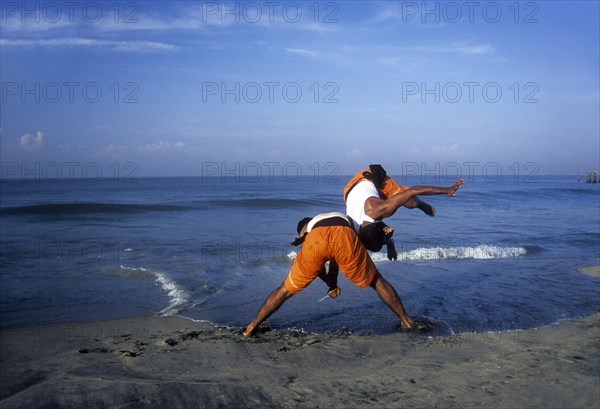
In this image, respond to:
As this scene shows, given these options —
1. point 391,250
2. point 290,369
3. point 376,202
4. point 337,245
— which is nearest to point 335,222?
point 337,245

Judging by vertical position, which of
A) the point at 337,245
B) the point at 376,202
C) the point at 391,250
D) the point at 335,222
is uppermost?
the point at 376,202

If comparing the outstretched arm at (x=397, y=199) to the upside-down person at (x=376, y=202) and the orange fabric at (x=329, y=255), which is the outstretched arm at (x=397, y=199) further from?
the orange fabric at (x=329, y=255)

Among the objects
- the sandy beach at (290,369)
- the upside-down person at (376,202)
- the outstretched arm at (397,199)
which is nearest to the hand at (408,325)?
the sandy beach at (290,369)

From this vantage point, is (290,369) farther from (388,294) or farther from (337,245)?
(388,294)

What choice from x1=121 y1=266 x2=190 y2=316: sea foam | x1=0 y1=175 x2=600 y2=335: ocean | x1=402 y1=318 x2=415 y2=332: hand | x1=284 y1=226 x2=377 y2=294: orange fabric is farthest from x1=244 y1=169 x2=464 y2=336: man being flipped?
x1=121 y1=266 x2=190 y2=316: sea foam

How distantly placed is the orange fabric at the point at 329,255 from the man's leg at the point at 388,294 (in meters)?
0.35

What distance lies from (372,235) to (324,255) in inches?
21.7

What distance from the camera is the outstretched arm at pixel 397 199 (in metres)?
5.01

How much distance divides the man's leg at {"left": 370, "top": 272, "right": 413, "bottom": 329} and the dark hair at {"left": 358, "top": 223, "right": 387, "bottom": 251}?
651 mm

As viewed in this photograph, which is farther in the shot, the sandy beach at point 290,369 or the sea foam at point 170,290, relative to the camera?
the sea foam at point 170,290

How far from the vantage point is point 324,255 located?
532 cm

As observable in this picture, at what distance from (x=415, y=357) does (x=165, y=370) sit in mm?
2499

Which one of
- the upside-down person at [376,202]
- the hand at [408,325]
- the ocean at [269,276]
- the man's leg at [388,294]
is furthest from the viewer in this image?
the ocean at [269,276]

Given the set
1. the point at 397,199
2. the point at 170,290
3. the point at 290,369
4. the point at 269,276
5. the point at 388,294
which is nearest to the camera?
the point at 290,369
